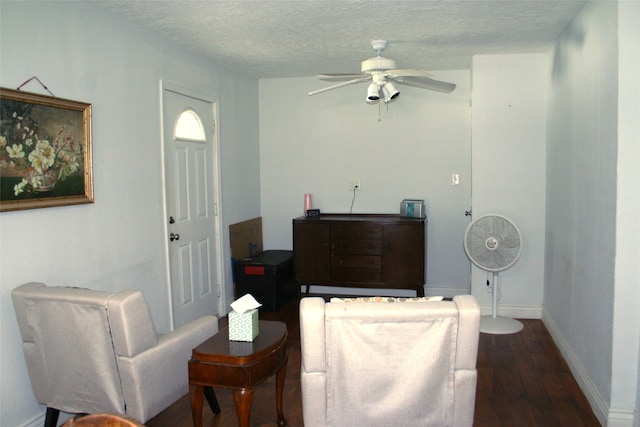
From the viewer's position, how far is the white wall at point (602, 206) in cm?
255

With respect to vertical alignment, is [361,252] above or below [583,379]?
above

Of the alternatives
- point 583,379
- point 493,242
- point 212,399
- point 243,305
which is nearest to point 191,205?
point 212,399

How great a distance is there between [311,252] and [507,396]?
8.04ft

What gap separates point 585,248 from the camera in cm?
316

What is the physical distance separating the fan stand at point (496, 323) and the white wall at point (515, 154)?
27cm

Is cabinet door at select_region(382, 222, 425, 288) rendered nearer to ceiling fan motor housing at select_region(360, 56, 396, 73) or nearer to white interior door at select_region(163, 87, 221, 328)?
white interior door at select_region(163, 87, 221, 328)

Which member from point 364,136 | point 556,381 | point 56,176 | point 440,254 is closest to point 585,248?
point 556,381

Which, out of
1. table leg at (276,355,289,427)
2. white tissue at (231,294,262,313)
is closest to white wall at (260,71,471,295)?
table leg at (276,355,289,427)

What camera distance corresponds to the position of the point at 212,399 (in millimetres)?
2854

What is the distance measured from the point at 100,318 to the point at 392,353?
4.15 ft

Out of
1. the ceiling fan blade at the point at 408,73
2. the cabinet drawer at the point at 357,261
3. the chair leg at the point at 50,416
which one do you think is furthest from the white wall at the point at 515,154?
the chair leg at the point at 50,416

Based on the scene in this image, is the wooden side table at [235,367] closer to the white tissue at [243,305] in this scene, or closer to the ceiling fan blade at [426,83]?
the white tissue at [243,305]

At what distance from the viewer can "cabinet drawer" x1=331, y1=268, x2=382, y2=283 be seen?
196 inches

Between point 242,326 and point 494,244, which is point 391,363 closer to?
point 242,326
